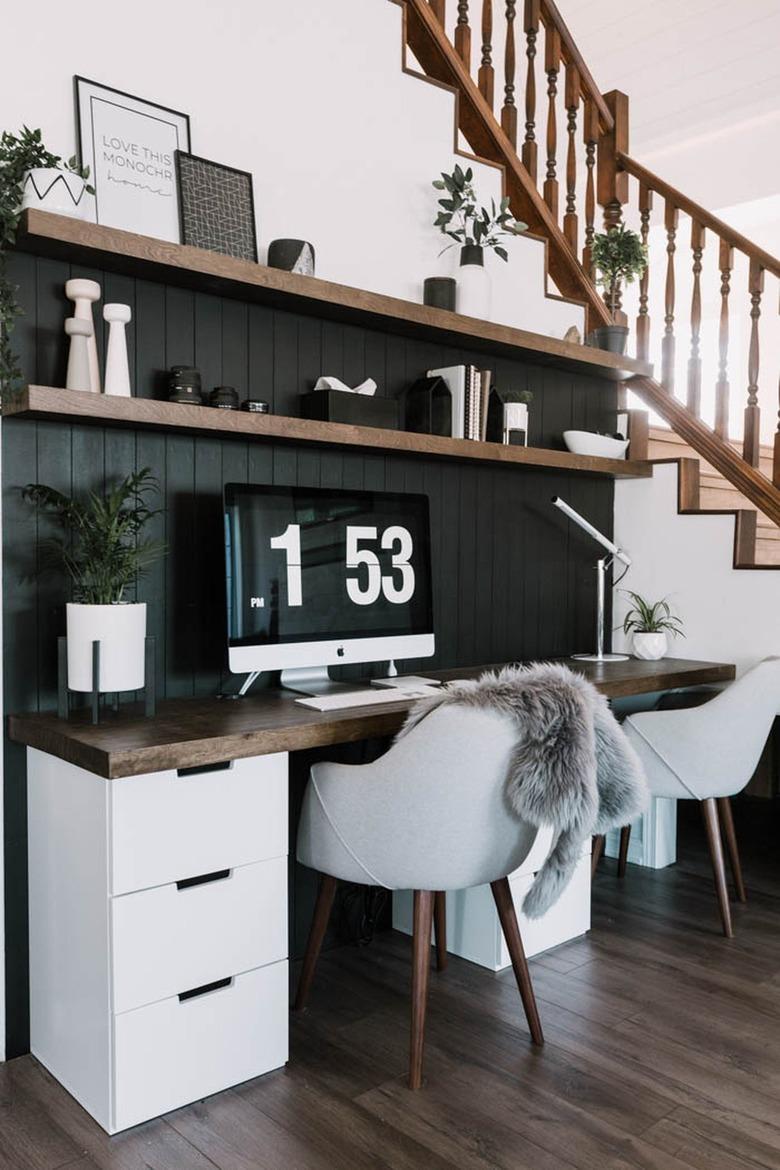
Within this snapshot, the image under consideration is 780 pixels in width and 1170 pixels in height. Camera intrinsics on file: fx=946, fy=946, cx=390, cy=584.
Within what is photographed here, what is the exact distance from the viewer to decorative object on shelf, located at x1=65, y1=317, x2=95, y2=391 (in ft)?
6.72

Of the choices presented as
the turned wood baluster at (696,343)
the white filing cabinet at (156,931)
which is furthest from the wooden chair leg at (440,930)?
the turned wood baluster at (696,343)

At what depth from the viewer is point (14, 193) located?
1.93 meters

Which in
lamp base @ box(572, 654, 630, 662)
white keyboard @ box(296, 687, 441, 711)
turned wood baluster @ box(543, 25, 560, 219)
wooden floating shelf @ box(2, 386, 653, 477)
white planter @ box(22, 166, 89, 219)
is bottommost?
lamp base @ box(572, 654, 630, 662)

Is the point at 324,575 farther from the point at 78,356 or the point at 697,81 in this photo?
the point at 697,81

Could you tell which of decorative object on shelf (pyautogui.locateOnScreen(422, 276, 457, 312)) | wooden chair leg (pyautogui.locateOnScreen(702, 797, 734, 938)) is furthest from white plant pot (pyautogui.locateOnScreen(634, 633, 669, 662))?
decorative object on shelf (pyautogui.locateOnScreen(422, 276, 457, 312))

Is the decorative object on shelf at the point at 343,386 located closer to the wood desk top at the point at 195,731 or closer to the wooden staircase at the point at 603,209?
the wood desk top at the point at 195,731

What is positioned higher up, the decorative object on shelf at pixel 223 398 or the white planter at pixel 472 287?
the white planter at pixel 472 287

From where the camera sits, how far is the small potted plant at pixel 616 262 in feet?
11.0

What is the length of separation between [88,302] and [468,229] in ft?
4.71

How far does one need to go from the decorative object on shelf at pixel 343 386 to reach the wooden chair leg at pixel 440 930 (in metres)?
1.35

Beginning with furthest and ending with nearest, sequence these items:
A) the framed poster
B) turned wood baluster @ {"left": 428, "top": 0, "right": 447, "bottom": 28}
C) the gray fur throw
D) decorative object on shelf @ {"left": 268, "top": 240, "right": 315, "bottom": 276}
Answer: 1. turned wood baluster @ {"left": 428, "top": 0, "right": 447, "bottom": 28}
2. decorative object on shelf @ {"left": 268, "top": 240, "right": 315, "bottom": 276}
3. the framed poster
4. the gray fur throw

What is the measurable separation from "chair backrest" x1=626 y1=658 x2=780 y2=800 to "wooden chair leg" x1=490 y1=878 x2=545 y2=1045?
0.82 meters

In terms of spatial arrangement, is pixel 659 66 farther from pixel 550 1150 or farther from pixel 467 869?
pixel 550 1150

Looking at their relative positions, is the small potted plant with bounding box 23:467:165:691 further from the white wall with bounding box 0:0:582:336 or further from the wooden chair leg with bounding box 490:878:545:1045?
the wooden chair leg with bounding box 490:878:545:1045
